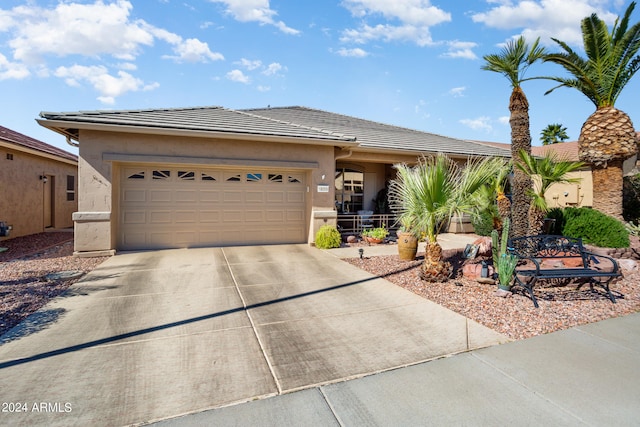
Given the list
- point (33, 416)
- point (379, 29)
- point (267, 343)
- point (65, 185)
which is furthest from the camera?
point (65, 185)

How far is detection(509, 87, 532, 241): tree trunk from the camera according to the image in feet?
26.8

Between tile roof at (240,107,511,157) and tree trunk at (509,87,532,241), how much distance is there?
4895 millimetres

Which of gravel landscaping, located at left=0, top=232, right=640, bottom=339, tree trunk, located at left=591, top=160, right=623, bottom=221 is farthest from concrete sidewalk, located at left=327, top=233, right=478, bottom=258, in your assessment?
tree trunk, located at left=591, top=160, right=623, bottom=221

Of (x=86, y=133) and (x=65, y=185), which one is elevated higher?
(x=86, y=133)

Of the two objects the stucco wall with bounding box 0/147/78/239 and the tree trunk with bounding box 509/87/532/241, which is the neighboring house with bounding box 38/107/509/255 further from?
the stucco wall with bounding box 0/147/78/239

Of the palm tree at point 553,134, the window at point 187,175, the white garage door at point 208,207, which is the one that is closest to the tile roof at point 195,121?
the white garage door at point 208,207

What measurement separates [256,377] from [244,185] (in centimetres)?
805

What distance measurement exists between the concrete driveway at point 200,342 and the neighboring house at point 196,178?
125 inches

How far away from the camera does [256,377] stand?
329cm

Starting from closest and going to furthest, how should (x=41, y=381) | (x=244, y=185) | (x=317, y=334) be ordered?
(x=41, y=381) → (x=317, y=334) → (x=244, y=185)

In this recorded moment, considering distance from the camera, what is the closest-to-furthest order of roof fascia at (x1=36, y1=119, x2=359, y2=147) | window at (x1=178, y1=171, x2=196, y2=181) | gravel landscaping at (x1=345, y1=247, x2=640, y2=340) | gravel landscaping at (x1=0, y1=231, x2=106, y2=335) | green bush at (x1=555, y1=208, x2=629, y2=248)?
gravel landscaping at (x1=345, y1=247, x2=640, y2=340), gravel landscaping at (x1=0, y1=231, x2=106, y2=335), roof fascia at (x1=36, y1=119, x2=359, y2=147), green bush at (x1=555, y1=208, x2=629, y2=248), window at (x1=178, y1=171, x2=196, y2=181)

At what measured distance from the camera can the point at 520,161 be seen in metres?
8.16

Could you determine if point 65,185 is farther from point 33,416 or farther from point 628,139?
point 628,139

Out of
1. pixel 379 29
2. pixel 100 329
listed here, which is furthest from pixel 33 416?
pixel 379 29
